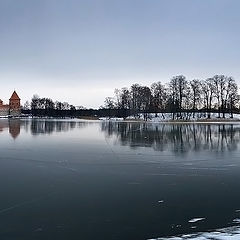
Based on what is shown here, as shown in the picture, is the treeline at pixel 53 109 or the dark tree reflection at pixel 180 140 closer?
the dark tree reflection at pixel 180 140

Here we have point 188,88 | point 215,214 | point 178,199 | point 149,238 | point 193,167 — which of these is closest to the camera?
point 149,238

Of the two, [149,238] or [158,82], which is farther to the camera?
[158,82]

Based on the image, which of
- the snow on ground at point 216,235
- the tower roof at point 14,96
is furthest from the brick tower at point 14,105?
the snow on ground at point 216,235

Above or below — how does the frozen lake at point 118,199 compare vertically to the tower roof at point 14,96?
below

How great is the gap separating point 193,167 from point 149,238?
6.12 meters

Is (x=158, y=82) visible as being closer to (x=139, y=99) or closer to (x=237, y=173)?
(x=139, y=99)

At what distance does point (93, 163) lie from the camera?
1125 centimetres

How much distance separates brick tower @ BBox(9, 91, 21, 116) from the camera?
427ft

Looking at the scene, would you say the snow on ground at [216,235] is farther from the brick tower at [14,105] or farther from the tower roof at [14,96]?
the tower roof at [14,96]

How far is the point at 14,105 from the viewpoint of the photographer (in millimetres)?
136000

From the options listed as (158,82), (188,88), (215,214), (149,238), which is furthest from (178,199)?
(158,82)

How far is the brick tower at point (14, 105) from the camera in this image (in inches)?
5123

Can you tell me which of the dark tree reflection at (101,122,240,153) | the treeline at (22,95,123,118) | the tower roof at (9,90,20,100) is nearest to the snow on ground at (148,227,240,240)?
the dark tree reflection at (101,122,240,153)

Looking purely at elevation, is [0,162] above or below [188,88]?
below
